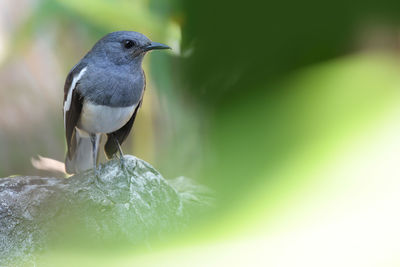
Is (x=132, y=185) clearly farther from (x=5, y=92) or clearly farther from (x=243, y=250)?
(x=243, y=250)

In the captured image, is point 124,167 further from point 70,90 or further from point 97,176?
point 70,90

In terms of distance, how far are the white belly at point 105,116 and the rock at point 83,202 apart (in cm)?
6

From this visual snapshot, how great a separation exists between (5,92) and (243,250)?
1.64 feet

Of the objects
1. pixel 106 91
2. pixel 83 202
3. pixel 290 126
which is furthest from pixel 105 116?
pixel 290 126

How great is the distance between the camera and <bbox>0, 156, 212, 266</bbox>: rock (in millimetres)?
330

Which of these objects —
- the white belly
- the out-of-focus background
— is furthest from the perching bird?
the out-of-focus background

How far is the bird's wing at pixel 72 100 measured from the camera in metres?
0.57

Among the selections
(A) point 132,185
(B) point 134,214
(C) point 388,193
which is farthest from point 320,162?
(A) point 132,185

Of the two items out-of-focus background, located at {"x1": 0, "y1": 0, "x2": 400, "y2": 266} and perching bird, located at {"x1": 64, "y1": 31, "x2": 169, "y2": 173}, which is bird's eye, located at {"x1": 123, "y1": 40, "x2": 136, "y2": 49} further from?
out-of-focus background, located at {"x1": 0, "y1": 0, "x2": 400, "y2": 266}

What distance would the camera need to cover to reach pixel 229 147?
0.09m

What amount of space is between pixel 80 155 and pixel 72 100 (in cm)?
12

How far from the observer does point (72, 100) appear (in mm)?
589

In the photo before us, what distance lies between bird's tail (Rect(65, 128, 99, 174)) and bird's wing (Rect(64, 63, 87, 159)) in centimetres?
2

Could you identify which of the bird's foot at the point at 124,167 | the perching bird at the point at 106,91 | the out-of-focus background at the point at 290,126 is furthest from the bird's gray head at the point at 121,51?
the out-of-focus background at the point at 290,126
